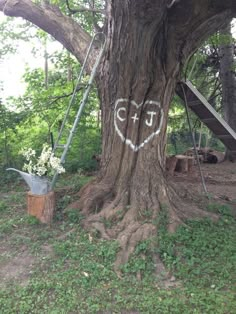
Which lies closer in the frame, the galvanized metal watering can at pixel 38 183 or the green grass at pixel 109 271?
the green grass at pixel 109 271

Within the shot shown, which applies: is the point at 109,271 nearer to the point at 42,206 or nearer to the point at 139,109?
the point at 42,206

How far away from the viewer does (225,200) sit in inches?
236

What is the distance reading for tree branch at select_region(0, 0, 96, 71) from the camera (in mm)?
5637

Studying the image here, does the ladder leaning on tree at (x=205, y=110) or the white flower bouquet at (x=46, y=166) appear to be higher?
the ladder leaning on tree at (x=205, y=110)

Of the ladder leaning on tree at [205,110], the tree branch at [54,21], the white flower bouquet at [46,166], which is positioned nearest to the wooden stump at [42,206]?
the white flower bouquet at [46,166]

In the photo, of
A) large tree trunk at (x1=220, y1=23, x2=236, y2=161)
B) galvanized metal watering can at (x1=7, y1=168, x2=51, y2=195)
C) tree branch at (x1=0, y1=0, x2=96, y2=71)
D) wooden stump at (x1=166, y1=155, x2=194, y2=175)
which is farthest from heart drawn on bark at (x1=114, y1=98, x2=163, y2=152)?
large tree trunk at (x1=220, y1=23, x2=236, y2=161)

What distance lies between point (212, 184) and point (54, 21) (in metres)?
4.65

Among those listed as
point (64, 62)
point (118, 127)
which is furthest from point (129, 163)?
point (64, 62)

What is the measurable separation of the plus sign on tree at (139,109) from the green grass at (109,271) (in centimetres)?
29

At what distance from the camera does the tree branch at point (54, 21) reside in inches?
222

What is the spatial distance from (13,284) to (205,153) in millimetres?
8721

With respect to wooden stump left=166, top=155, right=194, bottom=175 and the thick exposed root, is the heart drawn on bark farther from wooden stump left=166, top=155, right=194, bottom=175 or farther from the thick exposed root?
wooden stump left=166, top=155, right=194, bottom=175

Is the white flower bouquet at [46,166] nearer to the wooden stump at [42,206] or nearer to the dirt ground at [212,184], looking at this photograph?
the wooden stump at [42,206]

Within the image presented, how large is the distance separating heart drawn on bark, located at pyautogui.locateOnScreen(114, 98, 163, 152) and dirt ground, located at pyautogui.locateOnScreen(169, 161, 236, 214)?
1302mm
